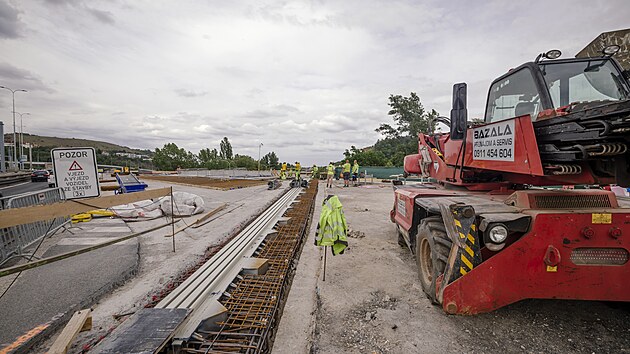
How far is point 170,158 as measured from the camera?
6319 cm

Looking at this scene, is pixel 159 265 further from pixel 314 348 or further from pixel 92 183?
pixel 314 348

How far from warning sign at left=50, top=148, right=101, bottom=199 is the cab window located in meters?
6.28

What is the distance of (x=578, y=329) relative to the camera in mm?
3084

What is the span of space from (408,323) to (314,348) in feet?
3.49

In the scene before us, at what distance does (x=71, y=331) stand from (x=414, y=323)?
3246 millimetres

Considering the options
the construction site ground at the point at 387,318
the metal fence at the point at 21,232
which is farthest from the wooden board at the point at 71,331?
the metal fence at the point at 21,232

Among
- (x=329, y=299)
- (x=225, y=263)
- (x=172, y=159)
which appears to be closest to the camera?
(x=329, y=299)

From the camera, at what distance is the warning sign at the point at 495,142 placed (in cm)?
307

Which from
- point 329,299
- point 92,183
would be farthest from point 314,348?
point 92,183

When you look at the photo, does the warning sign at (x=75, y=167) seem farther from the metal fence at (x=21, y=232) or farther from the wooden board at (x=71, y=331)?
the wooden board at (x=71, y=331)

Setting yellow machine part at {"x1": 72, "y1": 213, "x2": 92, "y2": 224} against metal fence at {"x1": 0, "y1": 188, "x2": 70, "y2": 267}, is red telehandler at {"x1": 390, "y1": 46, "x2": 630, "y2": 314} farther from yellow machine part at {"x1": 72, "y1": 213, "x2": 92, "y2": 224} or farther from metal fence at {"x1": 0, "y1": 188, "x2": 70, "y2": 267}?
yellow machine part at {"x1": 72, "y1": 213, "x2": 92, "y2": 224}

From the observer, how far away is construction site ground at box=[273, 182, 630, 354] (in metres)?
2.80

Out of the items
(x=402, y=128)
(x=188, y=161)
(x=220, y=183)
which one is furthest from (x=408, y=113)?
(x=188, y=161)

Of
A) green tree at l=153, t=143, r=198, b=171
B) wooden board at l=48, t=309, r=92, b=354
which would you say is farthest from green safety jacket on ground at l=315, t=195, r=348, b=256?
green tree at l=153, t=143, r=198, b=171
